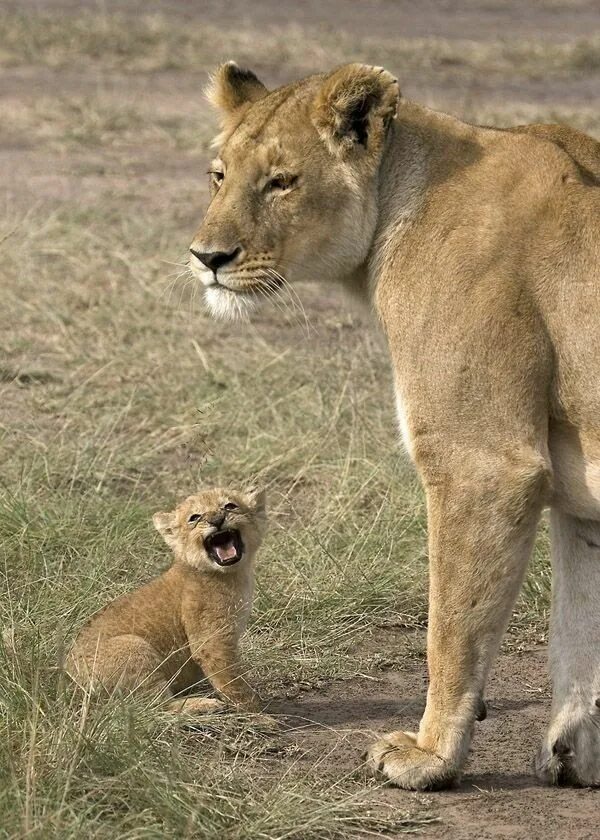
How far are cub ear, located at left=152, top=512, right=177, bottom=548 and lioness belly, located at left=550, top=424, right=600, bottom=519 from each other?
1.31 meters

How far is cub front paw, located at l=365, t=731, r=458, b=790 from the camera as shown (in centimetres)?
452

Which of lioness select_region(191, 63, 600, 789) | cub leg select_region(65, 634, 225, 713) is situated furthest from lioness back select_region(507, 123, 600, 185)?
cub leg select_region(65, 634, 225, 713)

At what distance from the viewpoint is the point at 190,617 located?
201 inches

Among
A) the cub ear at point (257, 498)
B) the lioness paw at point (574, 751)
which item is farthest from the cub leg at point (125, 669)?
the lioness paw at point (574, 751)

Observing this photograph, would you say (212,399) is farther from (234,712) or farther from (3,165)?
(3,165)

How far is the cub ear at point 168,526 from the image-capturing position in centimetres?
527

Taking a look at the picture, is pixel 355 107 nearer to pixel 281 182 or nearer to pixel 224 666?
pixel 281 182

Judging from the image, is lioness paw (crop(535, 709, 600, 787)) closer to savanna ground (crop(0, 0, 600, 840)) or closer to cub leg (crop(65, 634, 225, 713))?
savanna ground (crop(0, 0, 600, 840))

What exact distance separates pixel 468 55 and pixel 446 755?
13.7 m

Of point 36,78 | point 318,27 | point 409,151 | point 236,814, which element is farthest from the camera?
point 318,27

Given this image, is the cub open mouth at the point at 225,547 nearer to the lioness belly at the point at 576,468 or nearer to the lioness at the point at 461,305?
the lioness at the point at 461,305

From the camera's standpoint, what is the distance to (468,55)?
17359 millimetres

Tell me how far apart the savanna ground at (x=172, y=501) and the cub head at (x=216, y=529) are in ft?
1.29

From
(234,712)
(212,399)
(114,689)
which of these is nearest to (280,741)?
(234,712)
